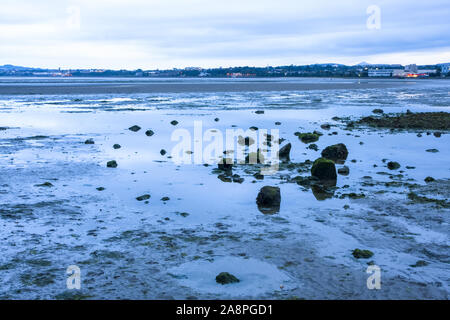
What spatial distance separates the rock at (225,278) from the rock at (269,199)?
4.98 meters

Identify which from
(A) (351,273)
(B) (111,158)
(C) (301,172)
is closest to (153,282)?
(A) (351,273)

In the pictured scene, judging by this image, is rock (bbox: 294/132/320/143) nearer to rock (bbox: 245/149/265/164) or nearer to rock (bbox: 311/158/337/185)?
rock (bbox: 245/149/265/164)

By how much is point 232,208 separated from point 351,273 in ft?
17.3

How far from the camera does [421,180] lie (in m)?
17.4

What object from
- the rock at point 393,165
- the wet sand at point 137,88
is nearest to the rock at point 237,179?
the rock at point 393,165

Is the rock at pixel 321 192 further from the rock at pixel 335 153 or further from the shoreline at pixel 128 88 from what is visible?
the shoreline at pixel 128 88

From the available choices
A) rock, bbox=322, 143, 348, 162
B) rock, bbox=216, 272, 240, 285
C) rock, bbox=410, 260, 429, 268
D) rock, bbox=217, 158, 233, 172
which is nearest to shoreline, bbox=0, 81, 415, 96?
rock, bbox=322, 143, 348, 162

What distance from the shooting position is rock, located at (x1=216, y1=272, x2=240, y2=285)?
916 centimetres

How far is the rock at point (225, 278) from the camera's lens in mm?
9164

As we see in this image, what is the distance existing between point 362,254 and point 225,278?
3340mm

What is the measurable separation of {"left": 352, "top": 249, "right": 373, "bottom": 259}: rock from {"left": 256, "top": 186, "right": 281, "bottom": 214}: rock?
3966 millimetres

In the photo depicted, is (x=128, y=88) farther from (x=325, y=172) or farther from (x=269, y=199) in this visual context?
(x=269, y=199)

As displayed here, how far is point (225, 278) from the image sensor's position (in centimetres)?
916

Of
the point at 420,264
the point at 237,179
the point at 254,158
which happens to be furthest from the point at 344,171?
the point at 420,264
